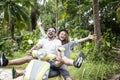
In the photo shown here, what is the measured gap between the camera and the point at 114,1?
13203 millimetres

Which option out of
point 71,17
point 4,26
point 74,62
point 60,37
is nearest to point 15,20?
point 4,26

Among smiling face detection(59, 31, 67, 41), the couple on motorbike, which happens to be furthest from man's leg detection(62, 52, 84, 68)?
smiling face detection(59, 31, 67, 41)

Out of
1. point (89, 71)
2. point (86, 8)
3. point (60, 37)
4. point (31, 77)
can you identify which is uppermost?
point (86, 8)

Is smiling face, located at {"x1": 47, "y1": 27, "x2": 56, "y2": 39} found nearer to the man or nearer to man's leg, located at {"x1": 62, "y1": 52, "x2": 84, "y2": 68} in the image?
the man

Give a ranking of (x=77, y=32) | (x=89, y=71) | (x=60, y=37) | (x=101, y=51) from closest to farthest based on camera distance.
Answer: (x=60, y=37), (x=89, y=71), (x=101, y=51), (x=77, y=32)

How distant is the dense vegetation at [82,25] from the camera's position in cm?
864

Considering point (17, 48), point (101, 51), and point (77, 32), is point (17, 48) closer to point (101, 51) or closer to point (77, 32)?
point (77, 32)

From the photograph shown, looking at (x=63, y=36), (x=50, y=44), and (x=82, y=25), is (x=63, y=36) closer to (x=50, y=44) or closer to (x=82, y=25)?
(x=50, y=44)

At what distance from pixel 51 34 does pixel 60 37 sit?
40 centimetres

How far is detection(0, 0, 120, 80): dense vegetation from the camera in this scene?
28.3 ft

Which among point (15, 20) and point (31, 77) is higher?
point (15, 20)

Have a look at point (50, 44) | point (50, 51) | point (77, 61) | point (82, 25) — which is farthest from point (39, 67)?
point (82, 25)

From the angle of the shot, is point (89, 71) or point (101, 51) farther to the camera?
point (101, 51)

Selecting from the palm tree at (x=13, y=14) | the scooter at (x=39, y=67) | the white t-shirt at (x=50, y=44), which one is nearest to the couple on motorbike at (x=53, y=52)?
the white t-shirt at (x=50, y=44)
